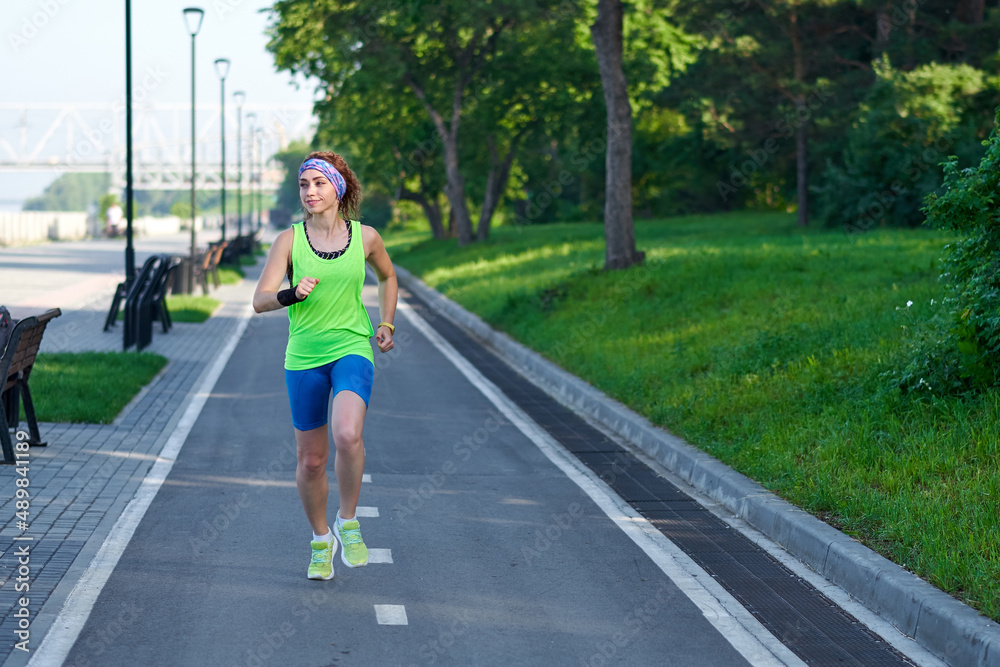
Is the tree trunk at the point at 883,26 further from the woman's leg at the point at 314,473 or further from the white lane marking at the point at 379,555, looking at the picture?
the woman's leg at the point at 314,473

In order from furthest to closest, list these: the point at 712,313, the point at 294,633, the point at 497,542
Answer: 1. the point at 712,313
2. the point at 497,542
3. the point at 294,633

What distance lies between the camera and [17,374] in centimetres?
825

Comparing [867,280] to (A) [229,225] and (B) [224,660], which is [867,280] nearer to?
(B) [224,660]

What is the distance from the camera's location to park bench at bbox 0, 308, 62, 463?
7.72 m

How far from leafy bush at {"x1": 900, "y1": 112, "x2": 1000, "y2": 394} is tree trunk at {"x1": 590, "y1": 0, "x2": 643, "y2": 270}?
10395 mm

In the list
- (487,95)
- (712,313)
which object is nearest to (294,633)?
(712,313)

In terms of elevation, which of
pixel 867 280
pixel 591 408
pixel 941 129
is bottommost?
pixel 591 408

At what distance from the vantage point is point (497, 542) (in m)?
6.28

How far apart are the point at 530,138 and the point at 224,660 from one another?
38.6 m

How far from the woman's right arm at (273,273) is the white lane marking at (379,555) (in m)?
1.52

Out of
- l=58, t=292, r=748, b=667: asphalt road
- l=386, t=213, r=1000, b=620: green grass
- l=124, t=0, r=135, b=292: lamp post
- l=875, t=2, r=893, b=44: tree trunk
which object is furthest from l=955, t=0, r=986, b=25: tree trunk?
l=58, t=292, r=748, b=667: asphalt road

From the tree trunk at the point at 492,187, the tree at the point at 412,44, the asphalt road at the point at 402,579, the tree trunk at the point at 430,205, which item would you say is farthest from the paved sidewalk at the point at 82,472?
the tree trunk at the point at 430,205

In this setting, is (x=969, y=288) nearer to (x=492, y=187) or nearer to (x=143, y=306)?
(x=143, y=306)

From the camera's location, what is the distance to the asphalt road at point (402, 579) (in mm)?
4633
